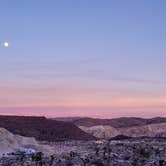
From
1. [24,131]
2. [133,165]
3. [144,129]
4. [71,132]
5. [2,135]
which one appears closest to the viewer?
[133,165]

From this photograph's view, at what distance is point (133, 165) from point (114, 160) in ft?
18.3

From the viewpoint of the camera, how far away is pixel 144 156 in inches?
2028

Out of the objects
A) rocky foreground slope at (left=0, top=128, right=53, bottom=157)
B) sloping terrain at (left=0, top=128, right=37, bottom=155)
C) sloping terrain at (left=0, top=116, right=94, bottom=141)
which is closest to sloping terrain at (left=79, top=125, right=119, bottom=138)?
sloping terrain at (left=0, top=116, right=94, bottom=141)

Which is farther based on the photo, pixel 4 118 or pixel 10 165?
pixel 4 118

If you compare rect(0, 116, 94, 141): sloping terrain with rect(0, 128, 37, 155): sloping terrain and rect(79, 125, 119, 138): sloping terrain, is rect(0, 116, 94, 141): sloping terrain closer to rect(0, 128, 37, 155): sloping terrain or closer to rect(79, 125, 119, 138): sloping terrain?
rect(79, 125, 119, 138): sloping terrain

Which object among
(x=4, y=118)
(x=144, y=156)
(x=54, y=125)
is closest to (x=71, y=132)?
(x=54, y=125)

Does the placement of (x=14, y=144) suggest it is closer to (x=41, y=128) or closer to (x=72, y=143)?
(x=72, y=143)

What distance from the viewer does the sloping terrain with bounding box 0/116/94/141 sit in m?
133

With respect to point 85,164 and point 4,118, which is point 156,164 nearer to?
point 85,164

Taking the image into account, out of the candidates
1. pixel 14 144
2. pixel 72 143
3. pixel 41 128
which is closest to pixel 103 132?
pixel 41 128

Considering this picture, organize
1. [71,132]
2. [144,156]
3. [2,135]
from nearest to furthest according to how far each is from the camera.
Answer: [144,156], [2,135], [71,132]

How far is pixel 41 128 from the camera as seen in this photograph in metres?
142

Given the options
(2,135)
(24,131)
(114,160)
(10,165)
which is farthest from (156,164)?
(24,131)

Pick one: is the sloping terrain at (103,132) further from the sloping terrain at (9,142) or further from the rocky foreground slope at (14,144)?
the rocky foreground slope at (14,144)
